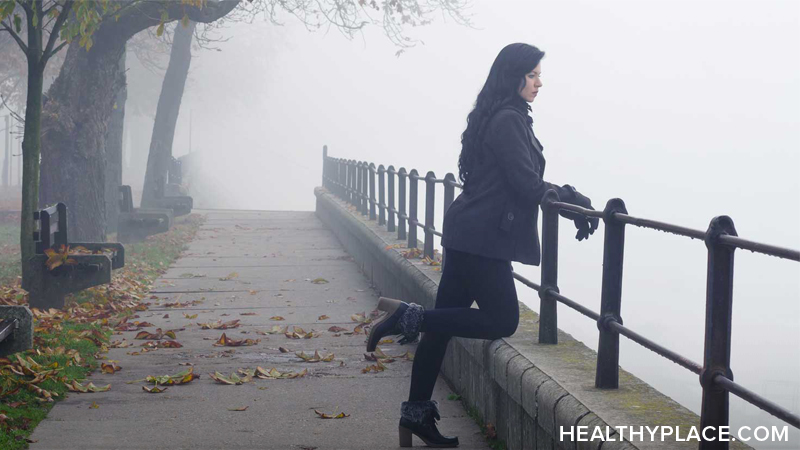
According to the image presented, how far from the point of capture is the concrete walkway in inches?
214

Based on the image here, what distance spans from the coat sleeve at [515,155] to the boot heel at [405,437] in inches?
52.6

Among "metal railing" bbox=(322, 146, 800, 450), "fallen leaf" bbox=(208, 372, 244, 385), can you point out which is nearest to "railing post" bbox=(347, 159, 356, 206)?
"fallen leaf" bbox=(208, 372, 244, 385)

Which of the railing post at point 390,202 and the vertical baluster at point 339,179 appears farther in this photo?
the vertical baluster at point 339,179

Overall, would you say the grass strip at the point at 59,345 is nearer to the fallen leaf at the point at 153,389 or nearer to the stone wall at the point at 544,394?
the fallen leaf at the point at 153,389

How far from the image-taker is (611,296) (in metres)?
4.24

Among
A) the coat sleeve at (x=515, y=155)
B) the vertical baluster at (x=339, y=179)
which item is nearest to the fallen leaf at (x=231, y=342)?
the coat sleeve at (x=515, y=155)

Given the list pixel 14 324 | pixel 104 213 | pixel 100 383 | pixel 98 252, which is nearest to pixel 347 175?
pixel 104 213

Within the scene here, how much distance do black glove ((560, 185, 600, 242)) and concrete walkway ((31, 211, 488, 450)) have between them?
1.27 m

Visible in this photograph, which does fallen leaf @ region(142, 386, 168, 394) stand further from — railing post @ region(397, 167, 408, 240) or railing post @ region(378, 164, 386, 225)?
railing post @ region(378, 164, 386, 225)

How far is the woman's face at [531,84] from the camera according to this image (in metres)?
4.82

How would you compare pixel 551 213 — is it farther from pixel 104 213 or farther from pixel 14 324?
pixel 104 213

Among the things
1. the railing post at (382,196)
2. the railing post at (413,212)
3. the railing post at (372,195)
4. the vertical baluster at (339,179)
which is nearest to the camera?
the railing post at (413,212)

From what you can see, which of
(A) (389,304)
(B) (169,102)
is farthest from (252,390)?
(B) (169,102)

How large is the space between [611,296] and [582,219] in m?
0.74
